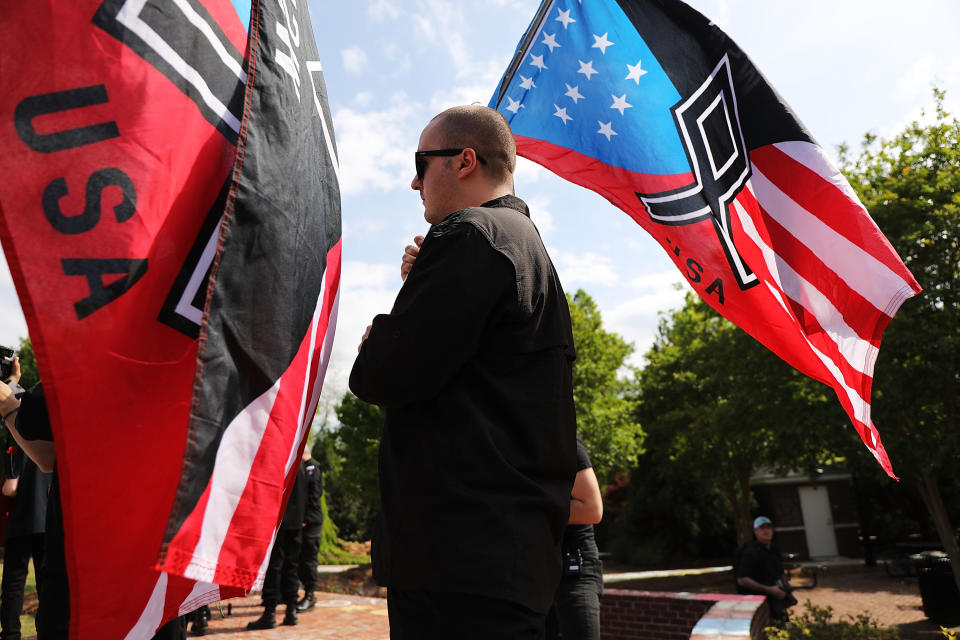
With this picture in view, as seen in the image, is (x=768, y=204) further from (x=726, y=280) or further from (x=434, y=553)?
(x=434, y=553)

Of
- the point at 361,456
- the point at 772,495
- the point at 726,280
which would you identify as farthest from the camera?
the point at 772,495

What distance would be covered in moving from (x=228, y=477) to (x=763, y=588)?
962 centimetres

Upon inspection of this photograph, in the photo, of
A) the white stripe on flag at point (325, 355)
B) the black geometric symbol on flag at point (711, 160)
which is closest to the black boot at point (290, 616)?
the black geometric symbol on flag at point (711, 160)

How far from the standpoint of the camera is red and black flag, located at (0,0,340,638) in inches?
58.7

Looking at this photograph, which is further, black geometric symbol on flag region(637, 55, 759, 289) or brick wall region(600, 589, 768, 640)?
brick wall region(600, 589, 768, 640)

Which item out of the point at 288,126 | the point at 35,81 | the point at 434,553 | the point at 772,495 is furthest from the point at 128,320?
the point at 772,495

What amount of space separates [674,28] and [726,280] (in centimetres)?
159

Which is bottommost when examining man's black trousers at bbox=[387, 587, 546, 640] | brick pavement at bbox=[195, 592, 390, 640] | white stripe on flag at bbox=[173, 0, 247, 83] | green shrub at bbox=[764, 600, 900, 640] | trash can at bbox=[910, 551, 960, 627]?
trash can at bbox=[910, 551, 960, 627]

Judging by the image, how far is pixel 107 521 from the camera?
61.0 inches

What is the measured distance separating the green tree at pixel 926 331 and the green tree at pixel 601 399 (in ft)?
46.7

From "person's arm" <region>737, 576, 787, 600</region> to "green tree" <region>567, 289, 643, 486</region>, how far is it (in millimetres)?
16693

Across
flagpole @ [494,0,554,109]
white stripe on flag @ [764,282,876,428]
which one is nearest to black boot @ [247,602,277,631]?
flagpole @ [494,0,554,109]

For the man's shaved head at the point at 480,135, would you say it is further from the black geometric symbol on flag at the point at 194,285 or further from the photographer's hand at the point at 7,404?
the photographer's hand at the point at 7,404

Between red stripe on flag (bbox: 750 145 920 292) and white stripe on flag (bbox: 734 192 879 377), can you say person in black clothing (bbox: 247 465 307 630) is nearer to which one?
white stripe on flag (bbox: 734 192 879 377)
